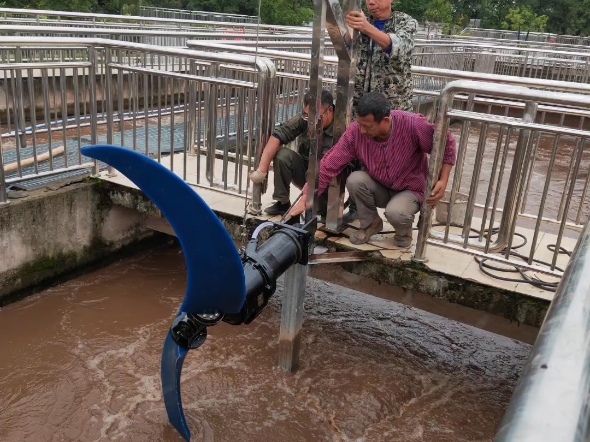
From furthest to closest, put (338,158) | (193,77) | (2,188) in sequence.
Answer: (193,77)
(2,188)
(338,158)

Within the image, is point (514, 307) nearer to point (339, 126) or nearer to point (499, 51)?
point (339, 126)

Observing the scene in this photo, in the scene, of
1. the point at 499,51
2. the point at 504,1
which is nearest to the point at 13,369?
the point at 499,51

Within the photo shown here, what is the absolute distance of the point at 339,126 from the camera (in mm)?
4305

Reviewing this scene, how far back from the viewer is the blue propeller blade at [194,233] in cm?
269

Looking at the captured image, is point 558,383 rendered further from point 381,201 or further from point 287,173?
point 287,173

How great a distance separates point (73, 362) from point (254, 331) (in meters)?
1.46

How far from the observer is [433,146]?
384 centimetres

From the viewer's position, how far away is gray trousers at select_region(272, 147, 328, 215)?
4707 millimetres

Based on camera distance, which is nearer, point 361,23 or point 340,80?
point 361,23

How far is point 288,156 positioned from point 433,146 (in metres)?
1.31

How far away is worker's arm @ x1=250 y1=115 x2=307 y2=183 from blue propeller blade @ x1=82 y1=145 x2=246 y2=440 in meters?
1.71

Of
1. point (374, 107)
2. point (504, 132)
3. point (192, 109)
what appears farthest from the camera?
point (192, 109)

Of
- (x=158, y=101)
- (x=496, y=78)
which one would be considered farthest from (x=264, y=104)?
(x=496, y=78)

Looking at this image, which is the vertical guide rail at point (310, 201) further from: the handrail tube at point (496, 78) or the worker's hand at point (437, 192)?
the handrail tube at point (496, 78)
